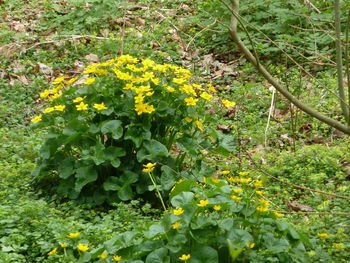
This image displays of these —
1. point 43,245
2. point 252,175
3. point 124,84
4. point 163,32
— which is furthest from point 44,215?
point 163,32

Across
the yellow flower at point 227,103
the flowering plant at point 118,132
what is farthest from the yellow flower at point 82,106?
the yellow flower at point 227,103

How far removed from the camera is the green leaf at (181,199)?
114 inches

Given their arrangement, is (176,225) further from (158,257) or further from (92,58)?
(92,58)

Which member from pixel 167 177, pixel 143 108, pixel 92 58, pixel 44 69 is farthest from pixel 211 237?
pixel 92 58

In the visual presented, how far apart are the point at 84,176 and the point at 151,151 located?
531 millimetres

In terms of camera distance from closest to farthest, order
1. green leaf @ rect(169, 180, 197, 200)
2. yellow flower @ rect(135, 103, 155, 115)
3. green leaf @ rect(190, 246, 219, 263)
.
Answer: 1. green leaf @ rect(190, 246, 219, 263)
2. green leaf @ rect(169, 180, 197, 200)
3. yellow flower @ rect(135, 103, 155, 115)

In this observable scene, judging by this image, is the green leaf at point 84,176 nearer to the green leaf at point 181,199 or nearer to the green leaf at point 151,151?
the green leaf at point 151,151

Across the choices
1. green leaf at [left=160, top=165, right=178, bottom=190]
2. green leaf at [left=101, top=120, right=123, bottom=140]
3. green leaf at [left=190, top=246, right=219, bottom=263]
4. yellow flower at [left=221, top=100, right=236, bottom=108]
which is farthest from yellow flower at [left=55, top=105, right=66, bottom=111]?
green leaf at [left=190, top=246, right=219, bottom=263]

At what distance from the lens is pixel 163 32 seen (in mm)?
8117

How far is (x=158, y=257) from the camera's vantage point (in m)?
2.72

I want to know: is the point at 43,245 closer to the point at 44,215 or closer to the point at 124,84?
the point at 44,215

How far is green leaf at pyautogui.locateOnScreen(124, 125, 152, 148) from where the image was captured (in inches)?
164

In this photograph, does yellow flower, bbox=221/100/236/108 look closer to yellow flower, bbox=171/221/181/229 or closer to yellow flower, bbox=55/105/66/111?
yellow flower, bbox=55/105/66/111

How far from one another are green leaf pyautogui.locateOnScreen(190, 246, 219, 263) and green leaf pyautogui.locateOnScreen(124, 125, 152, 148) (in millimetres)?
1547
